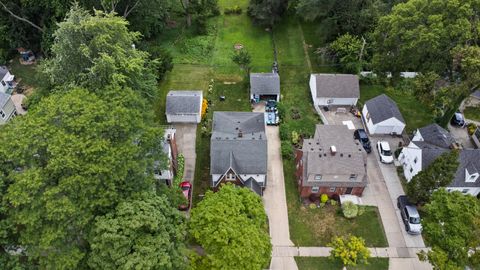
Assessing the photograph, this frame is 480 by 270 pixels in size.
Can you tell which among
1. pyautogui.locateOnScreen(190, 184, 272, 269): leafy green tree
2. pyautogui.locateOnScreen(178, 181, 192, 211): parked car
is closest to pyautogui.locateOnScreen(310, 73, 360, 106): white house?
pyautogui.locateOnScreen(178, 181, 192, 211): parked car

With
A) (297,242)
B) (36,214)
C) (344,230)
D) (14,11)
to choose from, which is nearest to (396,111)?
(344,230)

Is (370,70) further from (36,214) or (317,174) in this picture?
(36,214)

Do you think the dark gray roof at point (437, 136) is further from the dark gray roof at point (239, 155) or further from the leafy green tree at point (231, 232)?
the leafy green tree at point (231, 232)

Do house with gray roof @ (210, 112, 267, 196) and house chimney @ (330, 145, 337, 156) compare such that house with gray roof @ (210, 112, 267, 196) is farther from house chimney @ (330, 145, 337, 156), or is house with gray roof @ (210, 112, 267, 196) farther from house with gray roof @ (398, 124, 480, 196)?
house with gray roof @ (398, 124, 480, 196)

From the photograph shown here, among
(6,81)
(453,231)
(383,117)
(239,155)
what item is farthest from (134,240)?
(6,81)

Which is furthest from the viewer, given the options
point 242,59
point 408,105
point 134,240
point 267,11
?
point 267,11

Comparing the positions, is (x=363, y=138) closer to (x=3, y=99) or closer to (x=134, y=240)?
(x=134, y=240)
